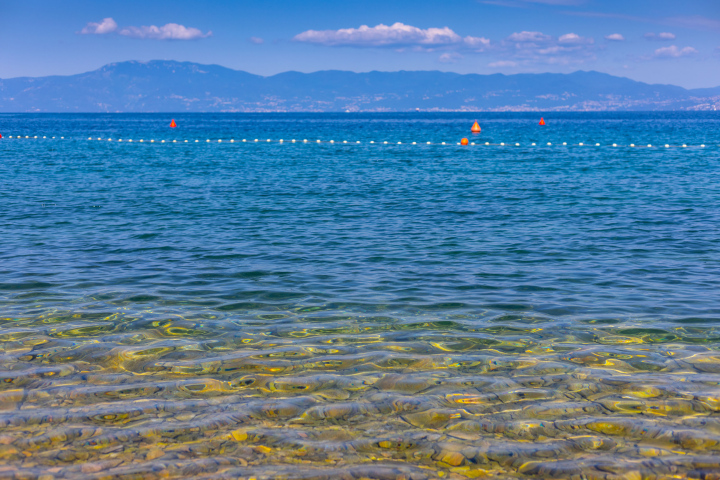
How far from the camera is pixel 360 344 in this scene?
7.70m

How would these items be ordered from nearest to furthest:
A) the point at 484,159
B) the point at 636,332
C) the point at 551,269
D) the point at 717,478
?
1. the point at 717,478
2. the point at 636,332
3. the point at 551,269
4. the point at 484,159

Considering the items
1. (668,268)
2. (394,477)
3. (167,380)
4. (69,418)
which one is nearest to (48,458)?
(69,418)

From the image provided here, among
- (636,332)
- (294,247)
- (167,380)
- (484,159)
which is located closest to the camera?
(167,380)

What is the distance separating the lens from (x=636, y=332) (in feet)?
26.6

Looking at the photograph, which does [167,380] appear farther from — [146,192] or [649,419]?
[146,192]

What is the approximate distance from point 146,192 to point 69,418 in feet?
64.2

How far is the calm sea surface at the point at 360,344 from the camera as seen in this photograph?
5.03 metres

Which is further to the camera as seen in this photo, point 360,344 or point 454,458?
point 360,344

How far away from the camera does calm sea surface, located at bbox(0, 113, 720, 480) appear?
5.03 metres

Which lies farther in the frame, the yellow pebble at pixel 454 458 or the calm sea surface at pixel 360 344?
the calm sea surface at pixel 360 344

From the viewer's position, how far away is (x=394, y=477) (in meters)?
4.66

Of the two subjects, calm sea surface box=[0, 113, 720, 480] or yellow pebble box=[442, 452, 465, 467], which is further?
calm sea surface box=[0, 113, 720, 480]

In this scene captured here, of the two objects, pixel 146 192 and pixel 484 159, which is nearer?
pixel 146 192

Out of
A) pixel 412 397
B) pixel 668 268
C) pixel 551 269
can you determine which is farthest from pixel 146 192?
pixel 412 397
